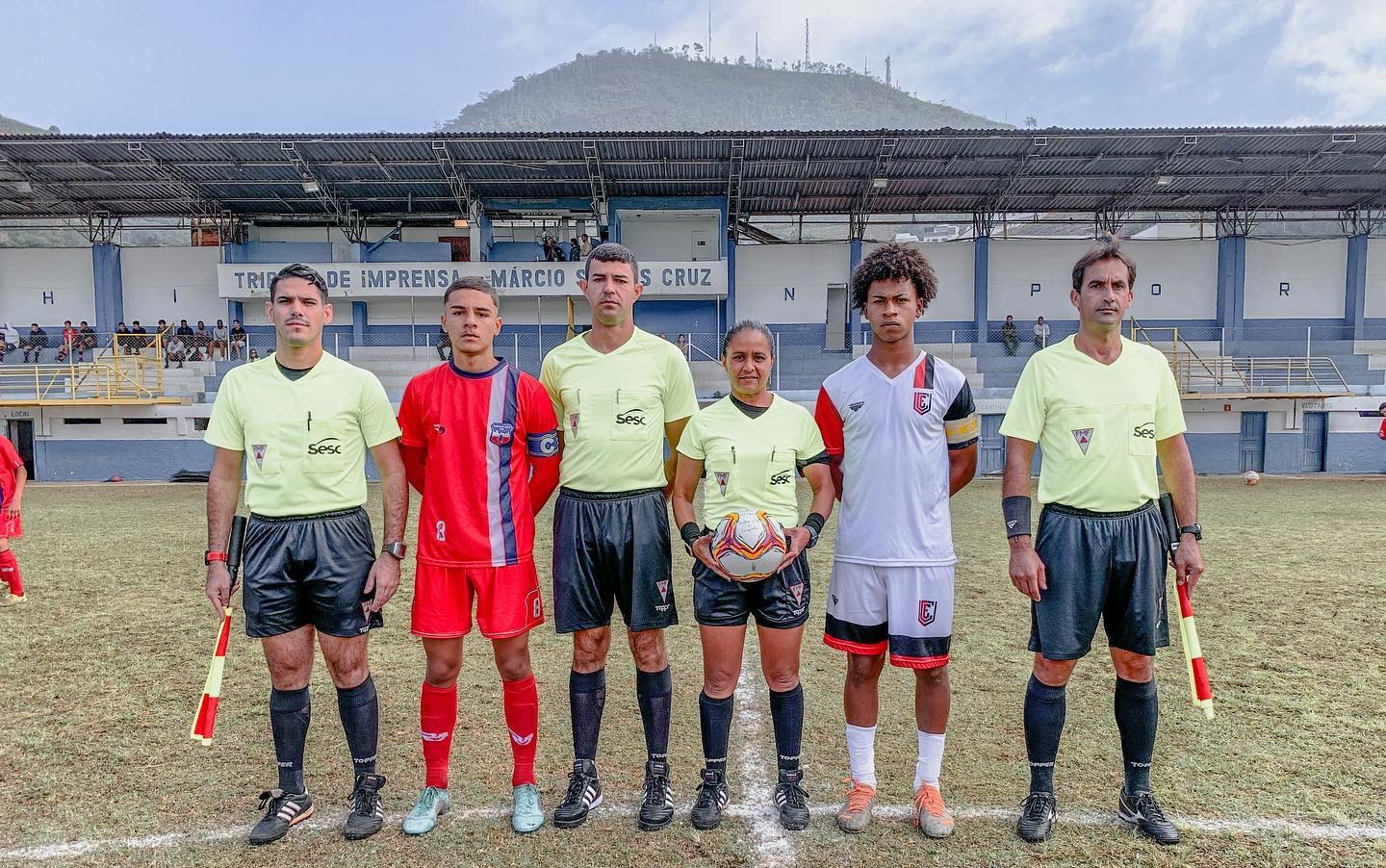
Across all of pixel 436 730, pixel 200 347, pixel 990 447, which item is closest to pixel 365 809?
pixel 436 730

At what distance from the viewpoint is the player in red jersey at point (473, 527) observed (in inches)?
143

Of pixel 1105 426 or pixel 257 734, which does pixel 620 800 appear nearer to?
pixel 257 734

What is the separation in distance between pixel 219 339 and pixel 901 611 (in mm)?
27639

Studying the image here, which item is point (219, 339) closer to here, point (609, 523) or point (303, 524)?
point (303, 524)

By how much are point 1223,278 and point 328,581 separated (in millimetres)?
30764

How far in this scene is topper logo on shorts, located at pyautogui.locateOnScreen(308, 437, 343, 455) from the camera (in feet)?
11.8

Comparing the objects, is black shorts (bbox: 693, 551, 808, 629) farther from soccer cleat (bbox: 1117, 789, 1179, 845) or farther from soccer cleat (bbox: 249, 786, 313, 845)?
soccer cleat (bbox: 249, 786, 313, 845)

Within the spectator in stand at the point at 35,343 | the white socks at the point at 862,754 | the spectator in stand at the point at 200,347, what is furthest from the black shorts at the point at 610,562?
the spectator in stand at the point at 35,343

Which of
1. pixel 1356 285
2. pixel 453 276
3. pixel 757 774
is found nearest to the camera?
pixel 757 774

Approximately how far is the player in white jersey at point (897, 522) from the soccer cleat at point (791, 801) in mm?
179

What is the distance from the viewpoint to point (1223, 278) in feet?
87.6

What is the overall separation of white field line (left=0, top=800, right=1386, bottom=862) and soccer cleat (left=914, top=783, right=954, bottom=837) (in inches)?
3.7

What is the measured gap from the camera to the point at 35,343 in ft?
84.7

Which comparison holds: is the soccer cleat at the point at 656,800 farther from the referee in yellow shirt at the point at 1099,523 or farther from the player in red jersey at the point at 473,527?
the referee in yellow shirt at the point at 1099,523
